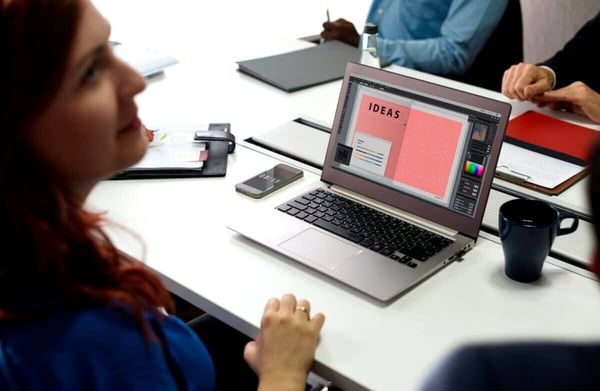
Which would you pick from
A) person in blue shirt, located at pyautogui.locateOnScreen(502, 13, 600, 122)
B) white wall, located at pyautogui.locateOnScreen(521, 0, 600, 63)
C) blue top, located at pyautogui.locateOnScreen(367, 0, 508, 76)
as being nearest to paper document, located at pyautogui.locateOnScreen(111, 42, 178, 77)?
blue top, located at pyautogui.locateOnScreen(367, 0, 508, 76)

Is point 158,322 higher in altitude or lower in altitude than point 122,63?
lower

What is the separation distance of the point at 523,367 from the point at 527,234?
0.71 metres

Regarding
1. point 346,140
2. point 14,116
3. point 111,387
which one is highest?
point 14,116

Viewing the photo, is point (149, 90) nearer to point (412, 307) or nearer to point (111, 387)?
point (412, 307)

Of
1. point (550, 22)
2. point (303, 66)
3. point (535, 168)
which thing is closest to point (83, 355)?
point (535, 168)

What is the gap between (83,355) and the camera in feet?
2.60

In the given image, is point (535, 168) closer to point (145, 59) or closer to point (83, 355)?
point (83, 355)

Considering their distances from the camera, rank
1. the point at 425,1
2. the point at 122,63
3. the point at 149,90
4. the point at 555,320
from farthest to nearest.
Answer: the point at 425,1 → the point at 149,90 → the point at 555,320 → the point at 122,63

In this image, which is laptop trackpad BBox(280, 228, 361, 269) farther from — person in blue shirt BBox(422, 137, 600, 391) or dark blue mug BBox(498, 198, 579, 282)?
person in blue shirt BBox(422, 137, 600, 391)

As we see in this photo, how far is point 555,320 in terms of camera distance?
1.12m

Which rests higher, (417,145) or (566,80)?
(566,80)

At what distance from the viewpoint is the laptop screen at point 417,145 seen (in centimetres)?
128

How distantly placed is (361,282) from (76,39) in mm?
628

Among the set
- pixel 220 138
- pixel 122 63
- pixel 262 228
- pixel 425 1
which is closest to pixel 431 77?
pixel 425 1
